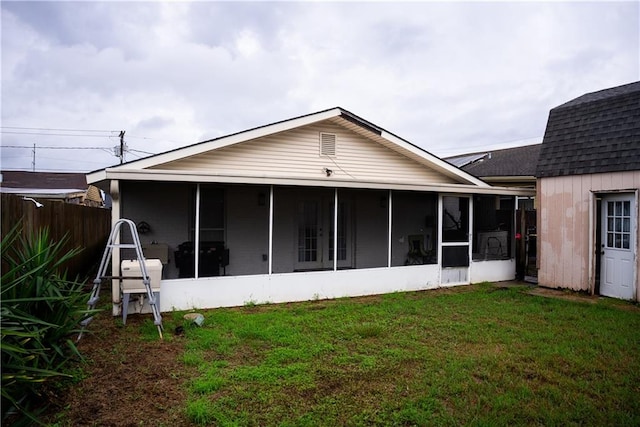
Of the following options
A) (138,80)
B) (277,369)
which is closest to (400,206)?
(277,369)

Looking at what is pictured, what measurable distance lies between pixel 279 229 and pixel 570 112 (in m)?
7.59

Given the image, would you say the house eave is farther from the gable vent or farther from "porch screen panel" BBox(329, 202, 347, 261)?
"porch screen panel" BBox(329, 202, 347, 261)

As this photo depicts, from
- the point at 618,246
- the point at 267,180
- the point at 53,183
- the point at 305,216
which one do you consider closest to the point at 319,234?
the point at 305,216

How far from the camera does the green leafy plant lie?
3062 millimetres

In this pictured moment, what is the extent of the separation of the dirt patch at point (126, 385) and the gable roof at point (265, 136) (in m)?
2.66

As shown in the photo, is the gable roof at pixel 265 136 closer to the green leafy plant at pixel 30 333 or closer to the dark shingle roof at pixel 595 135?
the dark shingle roof at pixel 595 135

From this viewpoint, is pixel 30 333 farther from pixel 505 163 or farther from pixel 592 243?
pixel 505 163

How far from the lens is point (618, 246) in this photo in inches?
327

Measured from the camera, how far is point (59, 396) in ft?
12.3

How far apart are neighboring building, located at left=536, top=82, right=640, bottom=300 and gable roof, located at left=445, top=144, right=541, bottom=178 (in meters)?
6.74

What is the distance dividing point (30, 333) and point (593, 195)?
32.4 ft

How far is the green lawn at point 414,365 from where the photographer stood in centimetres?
355

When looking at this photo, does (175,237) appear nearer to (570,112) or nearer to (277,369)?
(277,369)

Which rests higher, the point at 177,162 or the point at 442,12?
the point at 442,12
